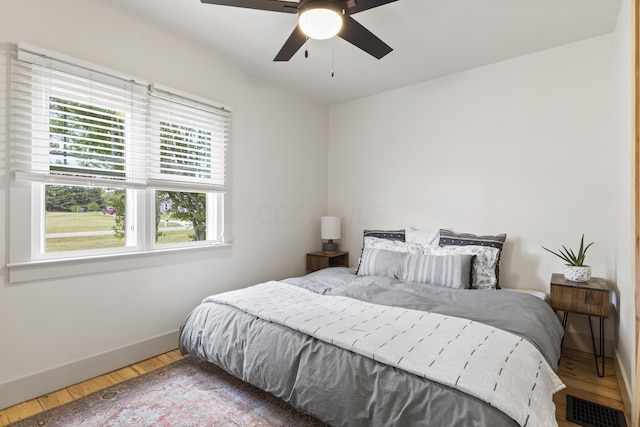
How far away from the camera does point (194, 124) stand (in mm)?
2885

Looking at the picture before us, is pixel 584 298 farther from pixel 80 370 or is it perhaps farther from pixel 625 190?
pixel 80 370

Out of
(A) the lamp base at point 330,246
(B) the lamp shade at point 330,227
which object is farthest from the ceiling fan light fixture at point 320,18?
(A) the lamp base at point 330,246

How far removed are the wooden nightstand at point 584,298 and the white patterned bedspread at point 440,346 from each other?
3.58 ft

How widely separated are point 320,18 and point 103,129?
175cm

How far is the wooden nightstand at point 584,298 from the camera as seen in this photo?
232 centimetres

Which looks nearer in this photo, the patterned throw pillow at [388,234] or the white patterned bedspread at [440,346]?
the white patterned bedspread at [440,346]

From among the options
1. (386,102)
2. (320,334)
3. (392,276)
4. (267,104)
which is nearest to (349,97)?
(386,102)

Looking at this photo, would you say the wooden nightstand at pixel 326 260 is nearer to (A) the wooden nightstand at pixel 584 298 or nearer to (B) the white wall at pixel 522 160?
(B) the white wall at pixel 522 160

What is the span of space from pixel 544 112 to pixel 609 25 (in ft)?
2.37

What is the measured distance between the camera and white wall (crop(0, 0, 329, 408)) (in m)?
2.02

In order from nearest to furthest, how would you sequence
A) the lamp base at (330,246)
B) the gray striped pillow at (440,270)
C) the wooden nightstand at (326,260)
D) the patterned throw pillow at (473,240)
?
the gray striped pillow at (440,270), the patterned throw pillow at (473,240), the wooden nightstand at (326,260), the lamp base at (330,246)

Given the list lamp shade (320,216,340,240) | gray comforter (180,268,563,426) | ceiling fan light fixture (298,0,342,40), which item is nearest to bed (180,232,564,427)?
gray comforter (180,268,563,426)

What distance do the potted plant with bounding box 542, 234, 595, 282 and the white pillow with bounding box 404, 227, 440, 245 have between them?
1.01m

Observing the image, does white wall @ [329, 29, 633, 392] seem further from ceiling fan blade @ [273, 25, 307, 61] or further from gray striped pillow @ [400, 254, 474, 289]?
ceiling fan blade @ [273, 25, 307, 61]
